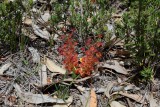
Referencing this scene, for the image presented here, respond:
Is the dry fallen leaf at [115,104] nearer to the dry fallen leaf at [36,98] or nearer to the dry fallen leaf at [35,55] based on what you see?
the dry fallen leaf at [36,98]

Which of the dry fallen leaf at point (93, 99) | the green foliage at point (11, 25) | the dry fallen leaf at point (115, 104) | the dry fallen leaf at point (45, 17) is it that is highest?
the dry fallen leaf at point (45, 17)

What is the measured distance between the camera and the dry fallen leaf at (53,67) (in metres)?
3.43

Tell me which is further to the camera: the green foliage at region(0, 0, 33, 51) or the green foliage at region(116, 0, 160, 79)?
the green foliage at region(0, 0, 33, 51)

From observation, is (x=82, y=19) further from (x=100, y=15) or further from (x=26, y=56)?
(x=26, y=56)

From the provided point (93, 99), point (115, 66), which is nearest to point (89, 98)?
point (93, 99)

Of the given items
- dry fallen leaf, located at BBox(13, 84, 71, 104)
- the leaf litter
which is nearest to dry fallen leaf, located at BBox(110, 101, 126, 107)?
the leaf litter

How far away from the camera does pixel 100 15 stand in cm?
361

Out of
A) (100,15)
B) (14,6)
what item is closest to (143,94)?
(100,15)

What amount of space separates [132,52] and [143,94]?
40 cm

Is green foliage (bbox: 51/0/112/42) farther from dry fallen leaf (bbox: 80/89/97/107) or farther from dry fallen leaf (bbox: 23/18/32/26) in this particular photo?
dry fallen leaf (bbox: 80/89/97/107)

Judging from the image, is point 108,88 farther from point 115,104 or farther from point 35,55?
point 35,55

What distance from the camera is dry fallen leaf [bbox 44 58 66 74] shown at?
3428 mm

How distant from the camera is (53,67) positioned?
11.4 ft

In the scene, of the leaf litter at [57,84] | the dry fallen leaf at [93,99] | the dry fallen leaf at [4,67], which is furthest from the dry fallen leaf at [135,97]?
the dry fallen leaf at [4,67]
